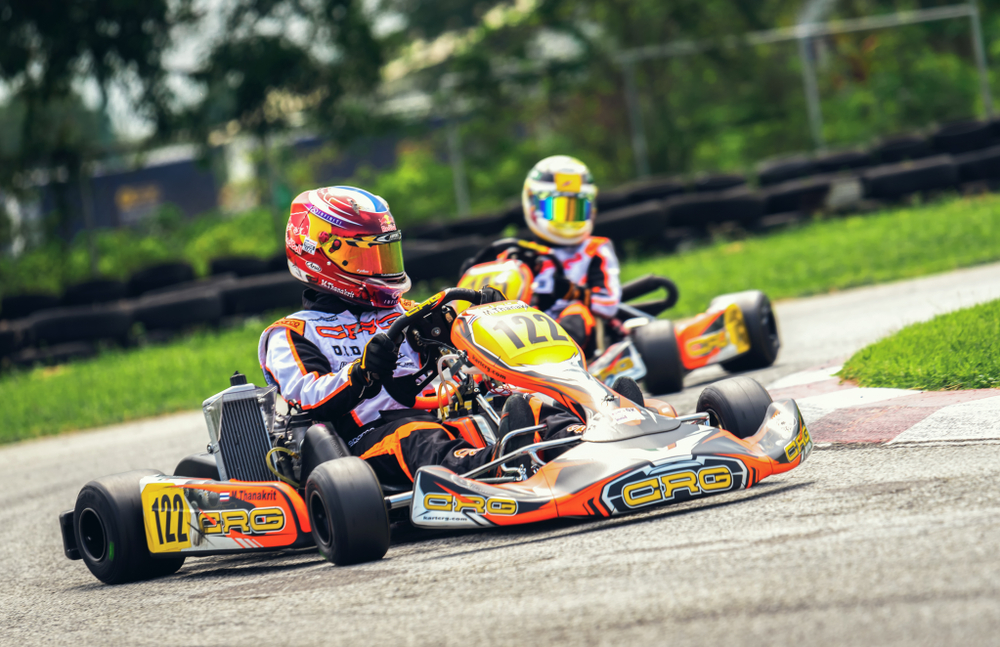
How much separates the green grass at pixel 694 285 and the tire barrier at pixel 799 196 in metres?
0.89

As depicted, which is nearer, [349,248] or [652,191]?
[349,248]

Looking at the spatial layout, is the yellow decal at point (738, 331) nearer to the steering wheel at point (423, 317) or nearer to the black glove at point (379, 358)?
the steering wheel at point (423, 317)

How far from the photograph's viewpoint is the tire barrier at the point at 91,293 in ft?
43.2

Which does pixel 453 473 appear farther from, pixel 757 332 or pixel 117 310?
pixel 117 310

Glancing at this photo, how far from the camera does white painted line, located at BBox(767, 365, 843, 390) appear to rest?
19.0 feet

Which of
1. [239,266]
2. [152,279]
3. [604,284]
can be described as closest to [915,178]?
[239,266]

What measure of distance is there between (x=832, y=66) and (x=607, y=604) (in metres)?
19.1

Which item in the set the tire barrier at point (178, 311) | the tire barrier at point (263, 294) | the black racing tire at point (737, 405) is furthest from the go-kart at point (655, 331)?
the tire barrier at point (178, 311)

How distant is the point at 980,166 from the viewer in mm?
14219

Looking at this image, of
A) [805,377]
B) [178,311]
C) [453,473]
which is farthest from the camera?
[178,311]

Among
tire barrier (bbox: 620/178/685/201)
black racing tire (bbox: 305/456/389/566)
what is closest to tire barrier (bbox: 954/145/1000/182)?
tire barrier (bbox: 620/178/685/201)

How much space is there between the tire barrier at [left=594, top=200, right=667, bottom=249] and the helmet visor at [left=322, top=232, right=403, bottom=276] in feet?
29.0

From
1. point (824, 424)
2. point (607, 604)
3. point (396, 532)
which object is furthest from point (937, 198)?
point (607, 604)

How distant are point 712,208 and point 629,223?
1510mm
